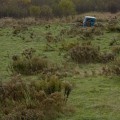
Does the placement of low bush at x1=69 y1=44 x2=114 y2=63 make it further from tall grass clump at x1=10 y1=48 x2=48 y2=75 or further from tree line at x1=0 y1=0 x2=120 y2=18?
tree line at x1=0 y1=0 x2=120 y2=18

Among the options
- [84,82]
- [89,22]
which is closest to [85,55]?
[84,82]

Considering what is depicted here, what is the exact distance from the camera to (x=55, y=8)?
5744 centimetres

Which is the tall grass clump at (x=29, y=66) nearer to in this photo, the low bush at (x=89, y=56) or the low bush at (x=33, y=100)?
the low bush at (x=89, y=56)

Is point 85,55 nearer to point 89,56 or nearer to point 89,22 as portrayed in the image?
point 89,56

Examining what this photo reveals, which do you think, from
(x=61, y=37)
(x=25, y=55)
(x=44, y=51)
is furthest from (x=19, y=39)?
(x=25, y=55)

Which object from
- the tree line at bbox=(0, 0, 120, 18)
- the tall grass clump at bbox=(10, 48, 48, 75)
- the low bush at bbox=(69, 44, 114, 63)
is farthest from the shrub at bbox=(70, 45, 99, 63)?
the tree line at bbox=(0, 0, 120, 18)

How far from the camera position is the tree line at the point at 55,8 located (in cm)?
4919

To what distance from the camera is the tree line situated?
4919cm

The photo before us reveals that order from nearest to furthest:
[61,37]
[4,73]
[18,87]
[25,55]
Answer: [18,87] → [4,73] → [25,55] → [61,37]

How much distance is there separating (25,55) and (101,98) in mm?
6362

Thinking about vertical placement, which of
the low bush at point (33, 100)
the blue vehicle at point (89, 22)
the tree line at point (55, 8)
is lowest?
the tree line at point (55, 8)

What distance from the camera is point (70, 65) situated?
1205cm

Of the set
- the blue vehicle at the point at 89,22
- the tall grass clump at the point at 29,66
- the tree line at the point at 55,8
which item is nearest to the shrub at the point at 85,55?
the tall grass clump at the point at 29,66

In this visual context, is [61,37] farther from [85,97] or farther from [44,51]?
[85,97]
